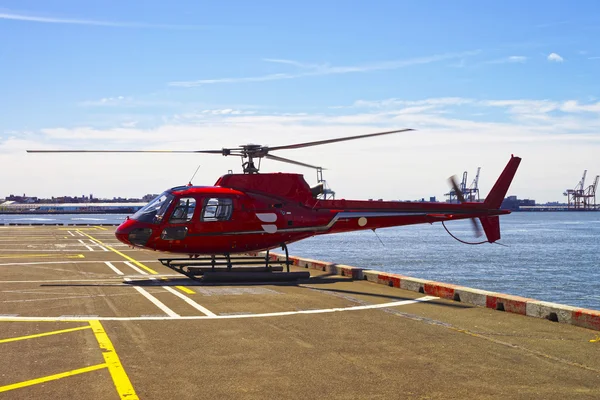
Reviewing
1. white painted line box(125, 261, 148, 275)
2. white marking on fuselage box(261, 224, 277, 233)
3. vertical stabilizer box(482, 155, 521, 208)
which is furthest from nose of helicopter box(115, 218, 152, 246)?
vertical stabilizer box(482, 155, 521, 208)

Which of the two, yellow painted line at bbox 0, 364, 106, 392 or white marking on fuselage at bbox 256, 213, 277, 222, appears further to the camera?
white marking on fuselage at bbox 256, 213, 277, 222

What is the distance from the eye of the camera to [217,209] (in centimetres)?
2022

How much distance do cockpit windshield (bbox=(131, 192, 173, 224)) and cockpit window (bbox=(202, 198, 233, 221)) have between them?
3.88 feet

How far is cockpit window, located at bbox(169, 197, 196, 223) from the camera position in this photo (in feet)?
64.9

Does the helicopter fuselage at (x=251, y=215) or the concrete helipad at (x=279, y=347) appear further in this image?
the helicopter fuselage at (x=251, y=215)

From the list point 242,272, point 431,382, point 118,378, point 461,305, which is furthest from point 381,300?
point 118,378

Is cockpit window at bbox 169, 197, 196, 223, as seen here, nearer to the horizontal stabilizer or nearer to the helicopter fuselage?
the helicopter fuselage

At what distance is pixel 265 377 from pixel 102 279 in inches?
515

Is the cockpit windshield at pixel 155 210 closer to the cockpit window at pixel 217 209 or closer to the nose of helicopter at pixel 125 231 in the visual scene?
the nose of helicopter at pixel 125 231

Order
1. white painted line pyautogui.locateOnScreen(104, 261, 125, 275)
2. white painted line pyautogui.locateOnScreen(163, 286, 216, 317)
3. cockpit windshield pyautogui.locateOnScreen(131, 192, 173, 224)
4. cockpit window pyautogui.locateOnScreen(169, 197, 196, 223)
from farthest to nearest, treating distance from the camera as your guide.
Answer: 1. white painted line pyautogui.locateOnScreen(104, 261, 125, 275)
2. cockpit window pyautogui.locateOnScreen(169, 197, 196, 223)
3. cockpit windshield pyautogui.locateOnScreen(131, 192, 173, 224)
4. white painted line pyautogui.locateOnScreen(163, 286, 216, 317)

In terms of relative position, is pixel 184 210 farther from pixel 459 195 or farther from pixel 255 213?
pixel 459 195

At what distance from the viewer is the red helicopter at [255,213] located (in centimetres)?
1970

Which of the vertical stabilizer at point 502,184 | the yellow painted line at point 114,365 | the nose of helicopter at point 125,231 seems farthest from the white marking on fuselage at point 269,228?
the yellow painted line at point 114,365

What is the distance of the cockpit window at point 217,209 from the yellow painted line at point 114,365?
8811 mm
